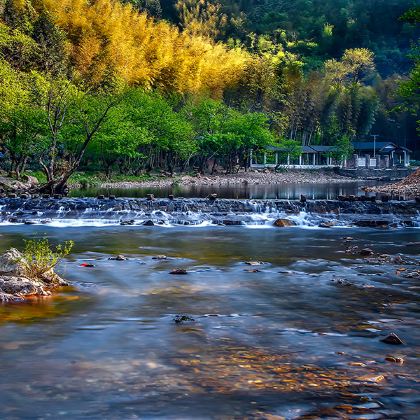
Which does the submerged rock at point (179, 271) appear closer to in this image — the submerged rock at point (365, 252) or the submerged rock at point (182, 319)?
the submerged rock at point (182, 319)

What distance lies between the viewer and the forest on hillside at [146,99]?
36312 mm

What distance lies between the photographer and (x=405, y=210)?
25.1 meters

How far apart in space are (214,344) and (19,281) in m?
4.09

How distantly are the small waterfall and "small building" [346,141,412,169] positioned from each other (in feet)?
175

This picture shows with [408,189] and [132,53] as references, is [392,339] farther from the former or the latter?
[132,53]

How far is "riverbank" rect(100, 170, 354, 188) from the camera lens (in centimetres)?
4467

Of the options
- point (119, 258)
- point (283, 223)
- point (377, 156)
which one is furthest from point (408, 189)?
point (377, 156)

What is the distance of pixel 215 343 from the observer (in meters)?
7.66

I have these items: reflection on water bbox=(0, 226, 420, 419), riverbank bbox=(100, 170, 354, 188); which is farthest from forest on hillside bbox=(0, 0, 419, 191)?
reflection on water bbox=(0, 226, 420, 419)

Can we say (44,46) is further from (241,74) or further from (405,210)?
(405,210)

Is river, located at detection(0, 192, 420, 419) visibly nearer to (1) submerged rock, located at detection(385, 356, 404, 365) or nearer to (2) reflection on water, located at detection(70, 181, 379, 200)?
(1) submerged rock, located at detection(385, 356, 404, 365)

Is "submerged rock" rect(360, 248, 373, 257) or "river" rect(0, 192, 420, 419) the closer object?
"river" rect(0, 192, 420, 419)

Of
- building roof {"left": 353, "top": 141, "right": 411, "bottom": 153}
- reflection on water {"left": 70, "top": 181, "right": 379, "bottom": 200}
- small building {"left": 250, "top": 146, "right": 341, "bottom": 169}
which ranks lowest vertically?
reflection on water {"left": 70, "top": 181, "right": 379, "bottom": 200}

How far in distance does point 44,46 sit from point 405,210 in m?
31.6
